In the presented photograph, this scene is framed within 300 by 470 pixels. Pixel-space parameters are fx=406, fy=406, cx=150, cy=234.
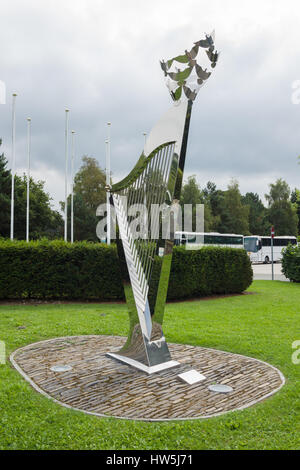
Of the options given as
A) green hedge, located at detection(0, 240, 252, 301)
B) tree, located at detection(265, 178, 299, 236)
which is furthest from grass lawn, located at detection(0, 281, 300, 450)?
tree, located at detection(265, 178, 299, 236)

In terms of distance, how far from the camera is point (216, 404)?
169 inches


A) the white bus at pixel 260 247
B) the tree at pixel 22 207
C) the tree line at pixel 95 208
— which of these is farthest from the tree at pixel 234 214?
the tree at pixel 22 207

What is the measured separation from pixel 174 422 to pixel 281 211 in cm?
5331

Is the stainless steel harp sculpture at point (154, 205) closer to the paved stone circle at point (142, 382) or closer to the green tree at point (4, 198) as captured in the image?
the paved stone circle at point (142, 382)

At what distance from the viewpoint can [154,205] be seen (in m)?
5.23

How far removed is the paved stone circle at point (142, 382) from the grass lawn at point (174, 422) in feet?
0.62

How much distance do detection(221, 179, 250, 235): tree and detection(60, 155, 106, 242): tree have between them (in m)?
17.0

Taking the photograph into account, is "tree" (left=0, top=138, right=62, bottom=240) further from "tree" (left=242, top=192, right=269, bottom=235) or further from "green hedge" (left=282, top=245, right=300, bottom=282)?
"tree" (left=242, top=192, right=269, bottom=235)

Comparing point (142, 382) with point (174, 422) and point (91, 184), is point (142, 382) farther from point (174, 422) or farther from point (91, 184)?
point (91, 184)

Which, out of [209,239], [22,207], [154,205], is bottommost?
[209,239]

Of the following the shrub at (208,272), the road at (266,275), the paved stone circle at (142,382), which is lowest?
the road at (266,275)

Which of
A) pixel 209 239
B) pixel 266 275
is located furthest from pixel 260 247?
pixel 266 275

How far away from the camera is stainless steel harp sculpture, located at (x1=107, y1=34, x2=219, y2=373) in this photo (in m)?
5.05

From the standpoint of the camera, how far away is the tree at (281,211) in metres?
53.8
